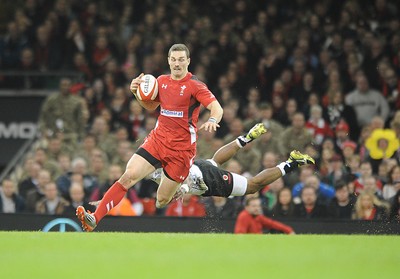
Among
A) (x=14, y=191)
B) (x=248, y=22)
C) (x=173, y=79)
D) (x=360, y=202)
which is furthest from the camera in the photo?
(x=248, y=22)

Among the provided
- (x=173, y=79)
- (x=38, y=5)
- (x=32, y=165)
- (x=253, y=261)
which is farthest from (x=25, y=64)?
(x=253, y=261)

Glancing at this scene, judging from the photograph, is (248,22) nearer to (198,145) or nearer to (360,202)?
(198,145)

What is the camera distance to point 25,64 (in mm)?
18656

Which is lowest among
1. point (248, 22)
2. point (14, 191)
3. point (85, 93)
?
point (14, 191)

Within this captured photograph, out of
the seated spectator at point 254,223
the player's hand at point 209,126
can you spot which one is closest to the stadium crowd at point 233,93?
the seated spectator at point 254,223

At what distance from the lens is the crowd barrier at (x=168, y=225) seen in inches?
531

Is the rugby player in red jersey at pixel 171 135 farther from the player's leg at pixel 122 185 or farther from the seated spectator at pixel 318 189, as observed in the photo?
the seated spectator at pixel 318 189

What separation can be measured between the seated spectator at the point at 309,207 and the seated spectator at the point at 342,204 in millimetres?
126

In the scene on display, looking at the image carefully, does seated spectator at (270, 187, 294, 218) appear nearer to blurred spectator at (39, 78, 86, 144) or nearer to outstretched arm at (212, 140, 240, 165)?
outstretched arm at (212, 140, 240, 165)

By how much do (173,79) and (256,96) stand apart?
539cm

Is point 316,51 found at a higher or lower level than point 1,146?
higher

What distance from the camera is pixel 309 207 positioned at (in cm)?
1417

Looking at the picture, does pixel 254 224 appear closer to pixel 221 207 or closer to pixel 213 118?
pixel 221 207

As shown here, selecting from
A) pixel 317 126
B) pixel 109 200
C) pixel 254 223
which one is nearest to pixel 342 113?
pixel 317 126
